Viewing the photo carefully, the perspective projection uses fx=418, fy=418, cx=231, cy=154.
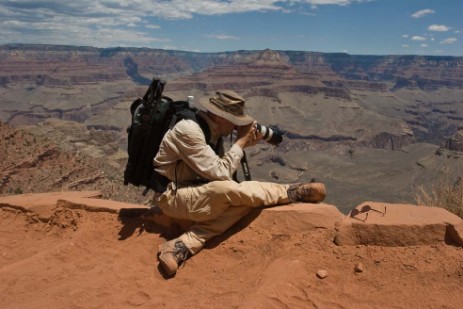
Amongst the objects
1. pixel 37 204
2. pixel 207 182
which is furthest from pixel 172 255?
pixel 37 204

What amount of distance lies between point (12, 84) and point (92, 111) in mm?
51178

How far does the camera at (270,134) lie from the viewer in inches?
181

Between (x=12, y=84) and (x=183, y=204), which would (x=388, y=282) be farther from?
(x=12, y=84)

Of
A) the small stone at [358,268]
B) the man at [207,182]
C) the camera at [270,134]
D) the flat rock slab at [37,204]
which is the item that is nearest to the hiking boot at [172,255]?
the man at [207,182]

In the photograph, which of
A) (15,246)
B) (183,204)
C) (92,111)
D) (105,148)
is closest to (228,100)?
(183,204)

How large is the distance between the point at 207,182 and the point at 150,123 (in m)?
0.88

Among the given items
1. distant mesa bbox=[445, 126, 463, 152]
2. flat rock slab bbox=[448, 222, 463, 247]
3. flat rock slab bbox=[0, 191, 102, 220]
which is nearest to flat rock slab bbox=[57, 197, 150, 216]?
flat rock slab bbox=[0, 191, 102, 220]

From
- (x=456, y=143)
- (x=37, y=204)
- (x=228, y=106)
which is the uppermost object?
(x=228, y=106)

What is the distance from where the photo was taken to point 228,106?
4.31 meters

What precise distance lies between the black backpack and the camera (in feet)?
2.01

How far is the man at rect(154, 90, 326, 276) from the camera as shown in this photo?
4156 millimetres

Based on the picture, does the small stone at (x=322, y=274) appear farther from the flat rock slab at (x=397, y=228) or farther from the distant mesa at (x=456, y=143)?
the distant mesa at (x=456, y=143)

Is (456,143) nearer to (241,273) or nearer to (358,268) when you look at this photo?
(358,268)

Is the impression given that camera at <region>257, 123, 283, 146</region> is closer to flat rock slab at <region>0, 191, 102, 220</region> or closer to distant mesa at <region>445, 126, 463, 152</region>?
flat rock slab at <region>0, 191, 102, 220</region>
